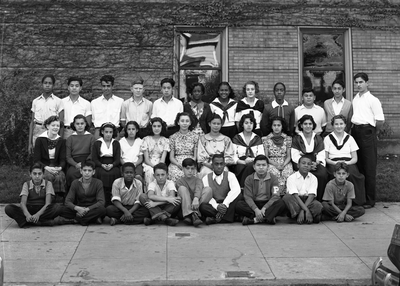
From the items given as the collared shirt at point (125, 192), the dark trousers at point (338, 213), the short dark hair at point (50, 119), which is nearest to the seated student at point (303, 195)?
the dark trousers at point (338, 213)

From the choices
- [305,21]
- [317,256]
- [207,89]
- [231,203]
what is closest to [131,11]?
[207,89]

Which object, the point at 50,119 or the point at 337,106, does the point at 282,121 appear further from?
the point at 50,119

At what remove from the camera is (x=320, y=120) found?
9711 millimetres

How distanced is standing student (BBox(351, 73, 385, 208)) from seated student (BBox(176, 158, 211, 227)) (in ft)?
9.30

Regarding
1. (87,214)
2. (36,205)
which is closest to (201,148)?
(87,214)

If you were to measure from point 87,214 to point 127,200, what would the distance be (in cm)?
62

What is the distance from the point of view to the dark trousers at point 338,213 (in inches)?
332

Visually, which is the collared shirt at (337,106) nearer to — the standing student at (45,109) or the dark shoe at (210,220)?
the dark shoe at (210,220)

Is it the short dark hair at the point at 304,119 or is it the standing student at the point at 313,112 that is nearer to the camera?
the short dark hair at the point at 304,119

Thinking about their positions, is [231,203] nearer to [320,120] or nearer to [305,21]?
[320,120]

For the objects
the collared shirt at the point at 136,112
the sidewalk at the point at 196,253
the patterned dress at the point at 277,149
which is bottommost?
the sidewalk at the point at 196,253

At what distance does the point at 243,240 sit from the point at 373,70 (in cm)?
745

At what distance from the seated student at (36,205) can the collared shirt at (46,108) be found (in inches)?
65.2

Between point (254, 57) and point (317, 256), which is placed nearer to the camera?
point (317, 256)
